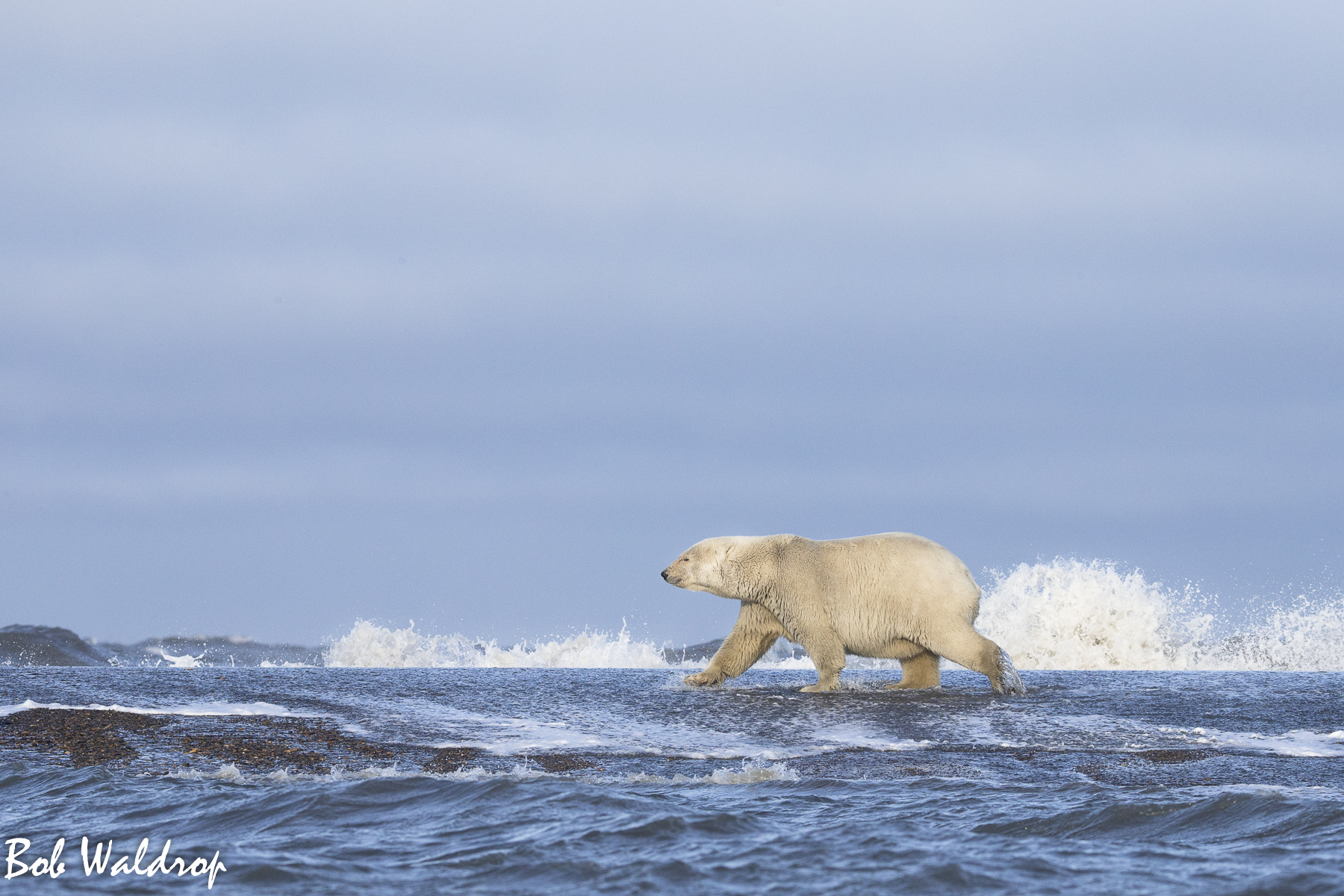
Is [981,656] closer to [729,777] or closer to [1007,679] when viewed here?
[1007,679]

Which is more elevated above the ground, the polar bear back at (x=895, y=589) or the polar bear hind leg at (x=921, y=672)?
the polar bear back at (x=895, y=589)

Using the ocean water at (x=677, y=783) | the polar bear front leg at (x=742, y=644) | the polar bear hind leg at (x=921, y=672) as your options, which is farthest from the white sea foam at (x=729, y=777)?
the polar bear front leg at (x=742, y=644)

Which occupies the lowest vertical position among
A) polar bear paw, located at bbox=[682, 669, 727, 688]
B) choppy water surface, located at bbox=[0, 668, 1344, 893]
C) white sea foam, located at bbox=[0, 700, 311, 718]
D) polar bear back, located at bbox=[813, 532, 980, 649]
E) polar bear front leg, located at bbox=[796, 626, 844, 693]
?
choppy water surface, located at bbox=[0, 668, 1344, 893]

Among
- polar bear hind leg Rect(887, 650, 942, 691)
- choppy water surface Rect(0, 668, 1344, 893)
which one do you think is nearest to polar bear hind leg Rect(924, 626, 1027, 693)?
choppy water surface Rect(0, 668, 1344, 893)

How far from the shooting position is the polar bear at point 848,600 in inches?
532

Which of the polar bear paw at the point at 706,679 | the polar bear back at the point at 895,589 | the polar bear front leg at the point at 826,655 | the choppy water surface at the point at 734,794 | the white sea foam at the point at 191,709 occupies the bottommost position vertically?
the choppy water surface at the point at 734,794

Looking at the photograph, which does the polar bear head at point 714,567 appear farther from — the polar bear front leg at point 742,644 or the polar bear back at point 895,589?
the polar bear back at point 895,589

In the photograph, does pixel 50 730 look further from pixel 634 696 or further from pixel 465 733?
pixel 634 696

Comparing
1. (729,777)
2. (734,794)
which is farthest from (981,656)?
(734,794)

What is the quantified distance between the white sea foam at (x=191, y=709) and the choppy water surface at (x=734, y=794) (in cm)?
6

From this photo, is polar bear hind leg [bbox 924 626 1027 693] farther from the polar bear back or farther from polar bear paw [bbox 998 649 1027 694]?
the polar bear back

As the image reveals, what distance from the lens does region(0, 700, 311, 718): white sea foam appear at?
479 inches

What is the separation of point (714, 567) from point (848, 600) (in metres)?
1.65

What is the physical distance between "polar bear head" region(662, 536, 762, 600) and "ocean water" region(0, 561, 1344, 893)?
1.28 metres
